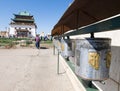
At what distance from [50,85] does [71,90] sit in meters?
0.77

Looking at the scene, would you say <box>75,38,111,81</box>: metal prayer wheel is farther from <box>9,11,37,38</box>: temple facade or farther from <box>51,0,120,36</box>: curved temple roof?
<box>9,11,37,38</box>: temple facade

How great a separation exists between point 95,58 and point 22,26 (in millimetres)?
80877

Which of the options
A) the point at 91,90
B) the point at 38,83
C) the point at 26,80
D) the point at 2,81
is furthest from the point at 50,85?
the point at 91,90

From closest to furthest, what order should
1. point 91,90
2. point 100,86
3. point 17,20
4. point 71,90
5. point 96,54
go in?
point 96,54, point 91,90, point 100,86, point 71,90, point 17,20

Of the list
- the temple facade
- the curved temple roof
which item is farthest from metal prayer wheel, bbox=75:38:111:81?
the temple facade

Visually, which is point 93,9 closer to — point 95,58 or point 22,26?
point 95,58

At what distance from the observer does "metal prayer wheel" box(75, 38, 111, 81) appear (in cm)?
213

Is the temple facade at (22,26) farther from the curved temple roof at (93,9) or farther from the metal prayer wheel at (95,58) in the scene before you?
the metal prayer wheel at (95,58)

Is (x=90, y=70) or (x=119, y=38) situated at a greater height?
(x=119, y=38)

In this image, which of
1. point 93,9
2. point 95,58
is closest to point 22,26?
point 93,9

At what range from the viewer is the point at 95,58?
2.13 metres

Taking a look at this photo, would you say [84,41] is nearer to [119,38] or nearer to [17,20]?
[119,38]

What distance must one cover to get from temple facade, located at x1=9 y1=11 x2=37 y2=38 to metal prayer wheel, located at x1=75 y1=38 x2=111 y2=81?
7636 cm

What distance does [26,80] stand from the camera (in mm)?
6023
